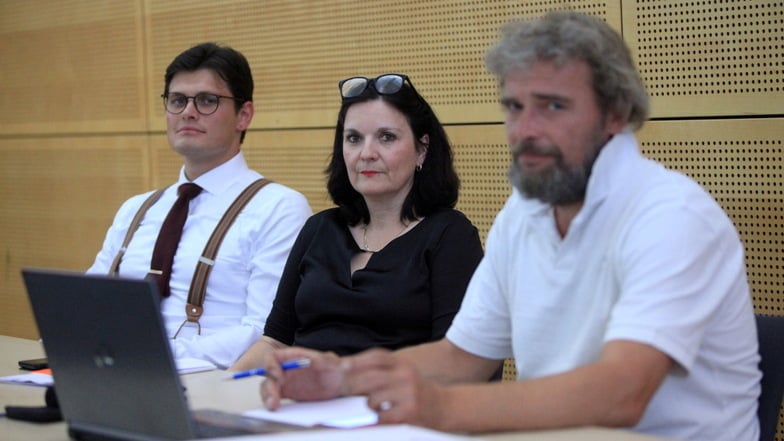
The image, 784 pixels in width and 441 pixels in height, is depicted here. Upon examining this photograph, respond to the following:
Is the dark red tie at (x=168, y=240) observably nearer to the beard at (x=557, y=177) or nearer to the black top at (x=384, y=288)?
the black top at (x=384, y=288)

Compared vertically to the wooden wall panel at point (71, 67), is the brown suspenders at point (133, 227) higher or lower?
lower

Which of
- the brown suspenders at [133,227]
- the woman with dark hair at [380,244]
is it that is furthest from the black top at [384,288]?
the brown suspenders at [133,227]

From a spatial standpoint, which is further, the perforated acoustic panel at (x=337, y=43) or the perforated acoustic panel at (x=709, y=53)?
the perforated acoustic panel at (x=337, y=43)

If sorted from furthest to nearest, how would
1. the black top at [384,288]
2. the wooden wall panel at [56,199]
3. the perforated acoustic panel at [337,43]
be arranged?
the wooden wall panel at [56,199] → the perforated acoustic panel at [337,43] → the black top at [384,288]

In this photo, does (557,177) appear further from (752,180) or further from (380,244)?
(752,180)

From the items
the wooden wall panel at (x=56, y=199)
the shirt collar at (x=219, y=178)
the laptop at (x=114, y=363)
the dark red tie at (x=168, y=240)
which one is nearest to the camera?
the laptop at (x=114, y=363)

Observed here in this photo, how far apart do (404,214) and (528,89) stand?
101 cm

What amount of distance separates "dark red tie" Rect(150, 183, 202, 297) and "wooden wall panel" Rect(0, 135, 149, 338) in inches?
77.6

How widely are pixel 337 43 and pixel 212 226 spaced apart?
1367 millimetres

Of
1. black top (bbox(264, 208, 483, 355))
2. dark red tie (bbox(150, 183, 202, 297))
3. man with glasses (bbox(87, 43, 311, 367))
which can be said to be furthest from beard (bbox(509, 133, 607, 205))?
dark red tie (bbox(150, 183, 202, 297))

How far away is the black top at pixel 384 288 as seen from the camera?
2738mm

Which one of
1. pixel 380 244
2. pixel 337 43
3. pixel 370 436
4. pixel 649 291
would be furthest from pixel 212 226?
pixel 370 436

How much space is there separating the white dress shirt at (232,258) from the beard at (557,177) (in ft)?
4.69

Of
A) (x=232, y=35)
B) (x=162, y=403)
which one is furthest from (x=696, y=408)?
(x=232, y=35)
